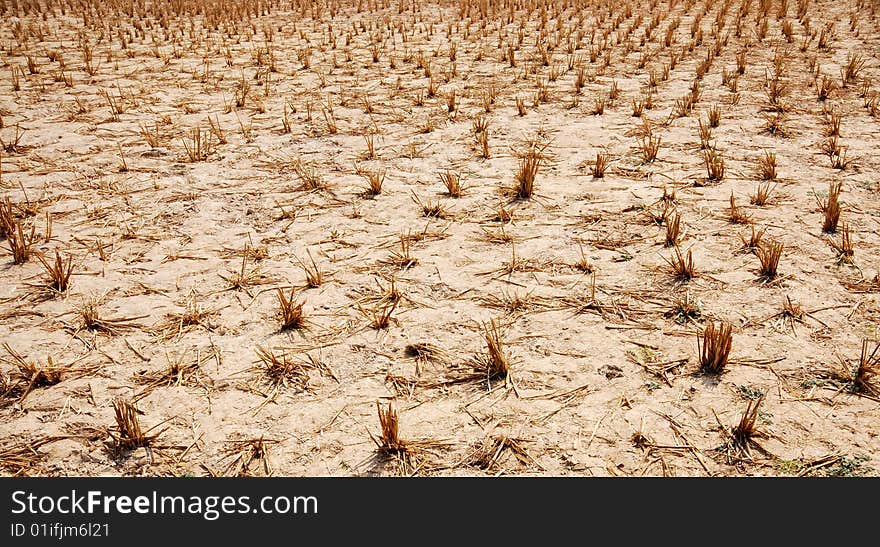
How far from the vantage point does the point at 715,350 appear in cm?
297

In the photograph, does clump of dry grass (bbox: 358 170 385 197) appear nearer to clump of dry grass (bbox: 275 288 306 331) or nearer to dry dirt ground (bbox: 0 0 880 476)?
dry dirt ground (bbox: 0 0 880 476)

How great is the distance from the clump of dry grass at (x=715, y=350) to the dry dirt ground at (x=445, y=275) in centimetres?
1

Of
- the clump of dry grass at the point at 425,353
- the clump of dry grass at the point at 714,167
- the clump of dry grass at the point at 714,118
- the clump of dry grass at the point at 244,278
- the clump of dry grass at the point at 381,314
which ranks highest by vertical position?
the clump of dry grass at the point at 714,118

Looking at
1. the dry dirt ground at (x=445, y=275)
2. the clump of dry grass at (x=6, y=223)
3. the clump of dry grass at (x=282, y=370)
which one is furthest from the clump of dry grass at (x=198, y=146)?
the clump of dry grass at (x=282, y=370)

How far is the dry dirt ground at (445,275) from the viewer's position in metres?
2.66

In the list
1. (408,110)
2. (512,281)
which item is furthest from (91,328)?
(408,110)

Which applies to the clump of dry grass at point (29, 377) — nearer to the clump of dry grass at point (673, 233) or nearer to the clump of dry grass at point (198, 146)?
the clump of dry grass at point (198, 146)

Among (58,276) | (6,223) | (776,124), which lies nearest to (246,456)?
(58,276)

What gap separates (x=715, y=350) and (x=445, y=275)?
1626 mm

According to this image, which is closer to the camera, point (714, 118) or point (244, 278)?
point (244, 278)

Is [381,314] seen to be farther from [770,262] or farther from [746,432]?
[770,262]

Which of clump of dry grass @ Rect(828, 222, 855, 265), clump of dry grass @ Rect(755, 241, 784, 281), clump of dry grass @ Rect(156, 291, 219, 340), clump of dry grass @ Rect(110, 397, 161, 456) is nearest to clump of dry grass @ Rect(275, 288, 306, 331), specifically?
clump of dry grass @ Rect(156, 291, 219, 340)

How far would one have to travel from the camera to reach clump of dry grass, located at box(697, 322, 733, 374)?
2.94 metres

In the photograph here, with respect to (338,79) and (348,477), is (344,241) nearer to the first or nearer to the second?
(348,477)
